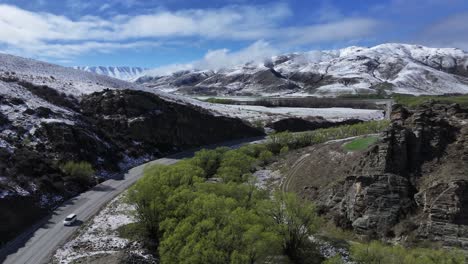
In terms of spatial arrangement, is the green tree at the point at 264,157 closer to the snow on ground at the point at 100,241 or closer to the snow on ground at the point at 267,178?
the snow on ground at the point at 267,178

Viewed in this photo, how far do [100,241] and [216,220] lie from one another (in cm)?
1595

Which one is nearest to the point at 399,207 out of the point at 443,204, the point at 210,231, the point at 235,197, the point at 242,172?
the point at 443,204

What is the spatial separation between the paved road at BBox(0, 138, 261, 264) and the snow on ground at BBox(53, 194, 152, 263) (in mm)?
1209

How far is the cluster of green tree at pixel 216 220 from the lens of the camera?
3244 centimetres

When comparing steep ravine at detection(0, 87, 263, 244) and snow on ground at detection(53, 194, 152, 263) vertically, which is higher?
steep ravine at detection(0, 87, 263, 244)

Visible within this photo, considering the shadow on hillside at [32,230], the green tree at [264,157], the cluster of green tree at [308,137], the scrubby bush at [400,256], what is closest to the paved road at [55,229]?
the shadow on hillside at [32,230]

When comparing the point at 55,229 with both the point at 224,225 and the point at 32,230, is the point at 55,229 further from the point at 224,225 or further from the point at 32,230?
the point at 224,225

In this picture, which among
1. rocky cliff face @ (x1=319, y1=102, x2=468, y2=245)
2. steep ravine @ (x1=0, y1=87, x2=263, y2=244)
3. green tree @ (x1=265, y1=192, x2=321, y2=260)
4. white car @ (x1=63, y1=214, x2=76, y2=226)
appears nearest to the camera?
rocky cliff face @ (x1=319, y1=102, x2=468, y2=245)

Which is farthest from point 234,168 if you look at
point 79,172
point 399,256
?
point 399,256

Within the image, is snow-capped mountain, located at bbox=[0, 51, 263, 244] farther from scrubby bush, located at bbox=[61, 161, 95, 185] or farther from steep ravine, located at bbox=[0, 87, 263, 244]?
scrubby bush, located at bbox=[61, 161, 95, 185]

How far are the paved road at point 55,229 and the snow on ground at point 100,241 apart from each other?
47.6 inches

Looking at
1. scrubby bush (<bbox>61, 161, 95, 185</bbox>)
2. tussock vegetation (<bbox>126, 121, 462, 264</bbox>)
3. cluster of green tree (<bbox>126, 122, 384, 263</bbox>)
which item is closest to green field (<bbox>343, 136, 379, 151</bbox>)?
cluster of green tree (<bbox>126, 122, 384, 263</bbox>)

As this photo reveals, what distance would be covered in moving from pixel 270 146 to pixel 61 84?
64879 millimetres

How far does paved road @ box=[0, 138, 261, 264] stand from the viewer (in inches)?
1593
